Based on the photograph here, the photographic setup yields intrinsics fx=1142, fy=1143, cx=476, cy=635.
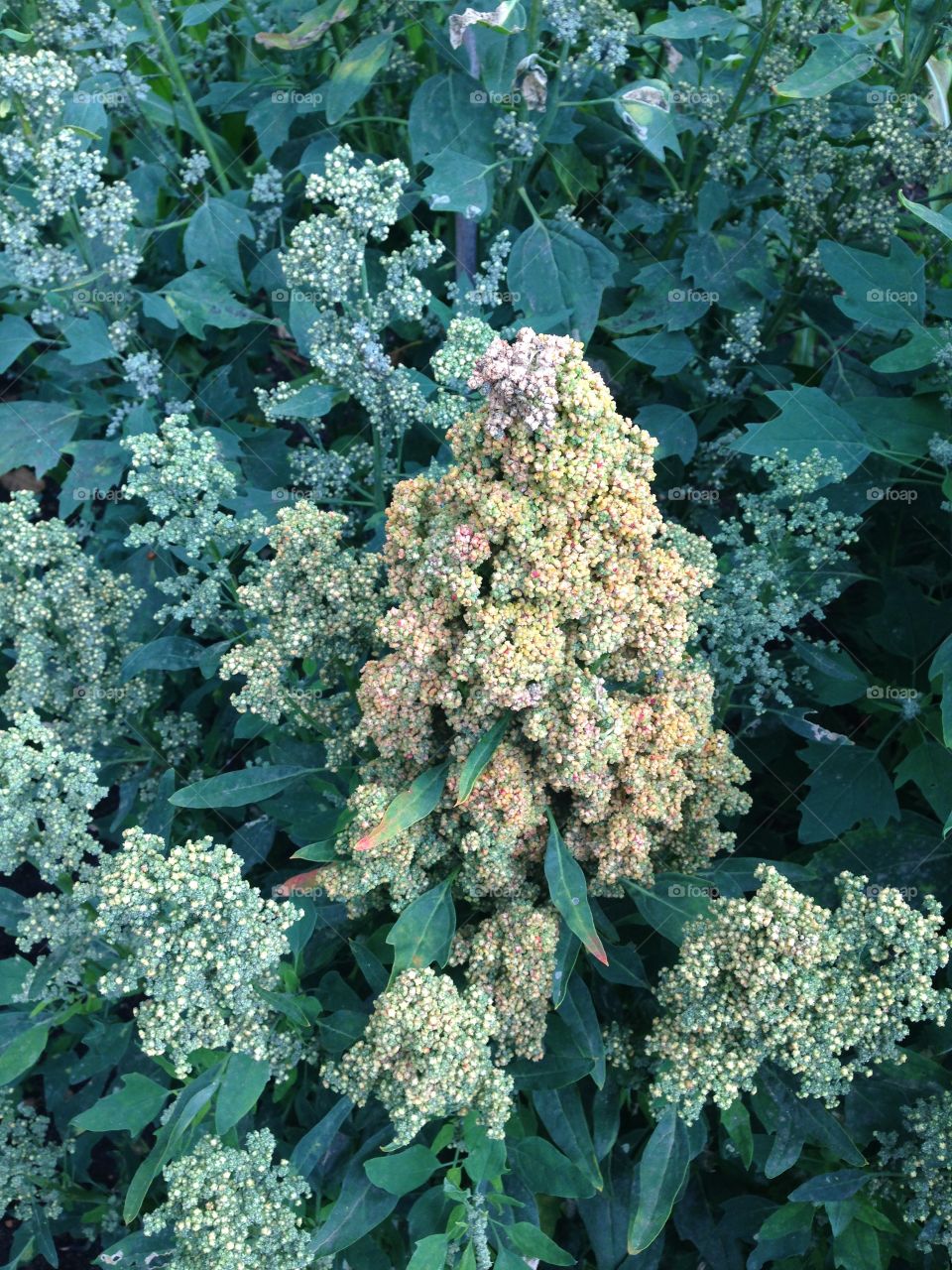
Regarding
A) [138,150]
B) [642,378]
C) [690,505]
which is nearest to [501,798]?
[690,505]

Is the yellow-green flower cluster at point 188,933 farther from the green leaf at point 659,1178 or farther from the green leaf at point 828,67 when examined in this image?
the green leaf at point 828,67

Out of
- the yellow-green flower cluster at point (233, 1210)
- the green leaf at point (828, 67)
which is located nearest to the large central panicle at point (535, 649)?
the yellow-green flower cluster at point (233, 1210)

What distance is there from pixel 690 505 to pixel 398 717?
2.31m

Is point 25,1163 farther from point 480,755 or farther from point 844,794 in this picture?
point 844,794

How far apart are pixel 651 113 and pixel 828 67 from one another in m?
0.62

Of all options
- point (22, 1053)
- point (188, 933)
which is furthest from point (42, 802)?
point (22, 1053)

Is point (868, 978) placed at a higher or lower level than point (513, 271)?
lower

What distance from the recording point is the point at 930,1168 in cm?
302

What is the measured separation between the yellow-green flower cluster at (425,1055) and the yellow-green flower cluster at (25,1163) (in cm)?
160

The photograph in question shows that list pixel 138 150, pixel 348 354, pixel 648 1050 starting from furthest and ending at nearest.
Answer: pixel 138 150 < pixel 348 354 < pixel 648 1050

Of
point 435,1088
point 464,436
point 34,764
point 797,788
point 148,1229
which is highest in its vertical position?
point 464,436

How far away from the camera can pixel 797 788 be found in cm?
434

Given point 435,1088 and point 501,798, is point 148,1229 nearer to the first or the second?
point 435,1088

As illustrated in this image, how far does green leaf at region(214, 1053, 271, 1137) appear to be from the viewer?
2916 mm
